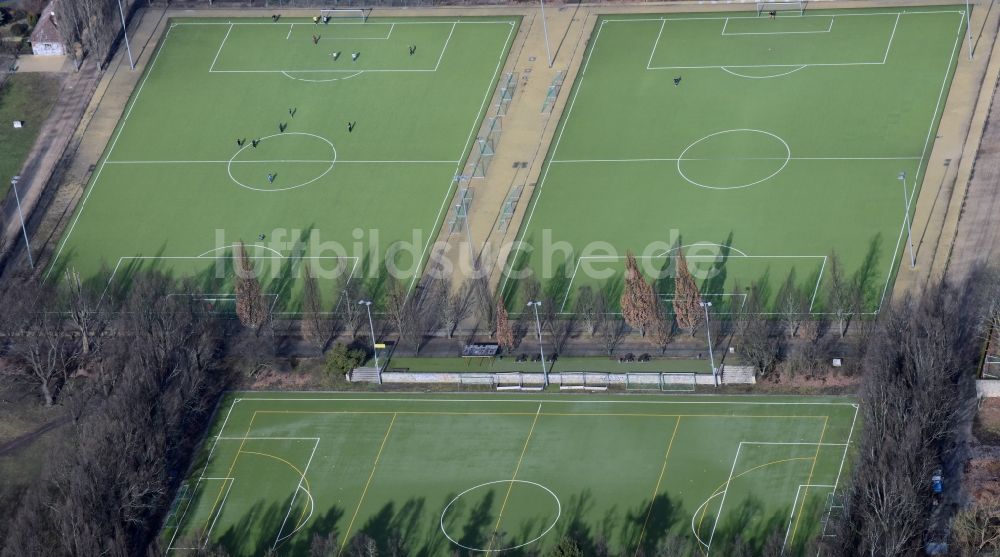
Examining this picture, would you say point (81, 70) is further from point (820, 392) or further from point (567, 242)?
point (820, 392)

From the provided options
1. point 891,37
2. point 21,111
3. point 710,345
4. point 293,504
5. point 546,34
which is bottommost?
point 293,504

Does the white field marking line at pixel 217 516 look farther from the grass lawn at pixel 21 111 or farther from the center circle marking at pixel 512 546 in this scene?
the grass lawn at pixel 21 111

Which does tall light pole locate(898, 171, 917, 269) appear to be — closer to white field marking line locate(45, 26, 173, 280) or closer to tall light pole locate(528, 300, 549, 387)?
tall light pole locate(528, 300, 549, 387)

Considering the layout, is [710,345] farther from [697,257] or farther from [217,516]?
[217,516]

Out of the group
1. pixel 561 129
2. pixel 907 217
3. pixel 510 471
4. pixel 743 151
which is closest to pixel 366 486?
pixel 510 471

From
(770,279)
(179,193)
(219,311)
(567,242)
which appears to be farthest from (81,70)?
(770,279)

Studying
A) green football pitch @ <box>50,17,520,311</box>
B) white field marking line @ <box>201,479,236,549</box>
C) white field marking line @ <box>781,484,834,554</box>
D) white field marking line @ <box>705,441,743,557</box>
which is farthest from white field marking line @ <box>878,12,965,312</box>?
white field marking line @ <box>201,479,236,549</box>

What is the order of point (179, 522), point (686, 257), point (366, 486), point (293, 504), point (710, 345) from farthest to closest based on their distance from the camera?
point (686, 257)
point (710, 345)
point (366, 486)
point (293, 504)
point (179, 522)
